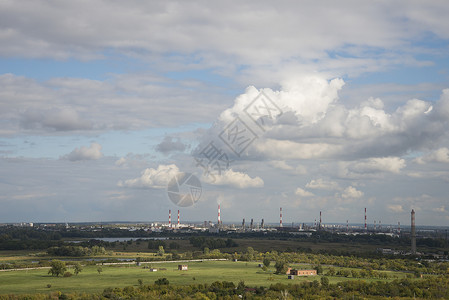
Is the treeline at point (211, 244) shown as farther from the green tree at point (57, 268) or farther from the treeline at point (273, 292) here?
the treeline at point (273, 292)

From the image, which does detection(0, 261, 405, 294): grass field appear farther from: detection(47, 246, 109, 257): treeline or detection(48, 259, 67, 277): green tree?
detection(47, 246, 109, 257): treeline

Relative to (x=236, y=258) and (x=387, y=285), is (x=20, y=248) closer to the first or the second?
(x=236, y=258)

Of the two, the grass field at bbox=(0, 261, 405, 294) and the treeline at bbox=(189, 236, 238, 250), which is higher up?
the grass field at bbox=(0, 261, 405, 294)

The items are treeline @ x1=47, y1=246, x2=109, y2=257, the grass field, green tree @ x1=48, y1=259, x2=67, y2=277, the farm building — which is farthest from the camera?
treeline @ x1=47, y1=246, x2=109, y2=257

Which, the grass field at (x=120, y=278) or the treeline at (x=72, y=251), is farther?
the treeline at (x=72, y=251)

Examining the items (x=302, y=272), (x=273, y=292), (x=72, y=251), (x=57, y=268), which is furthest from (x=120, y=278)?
(x=72, y=251)

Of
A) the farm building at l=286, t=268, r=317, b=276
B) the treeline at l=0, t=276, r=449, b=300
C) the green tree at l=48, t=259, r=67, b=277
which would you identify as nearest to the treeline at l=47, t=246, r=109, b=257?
the green tree at l=48, t=259, r=67, b=277

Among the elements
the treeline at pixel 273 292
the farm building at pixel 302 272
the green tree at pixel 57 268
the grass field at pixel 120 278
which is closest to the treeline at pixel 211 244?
the grass field at pixel 120 278
